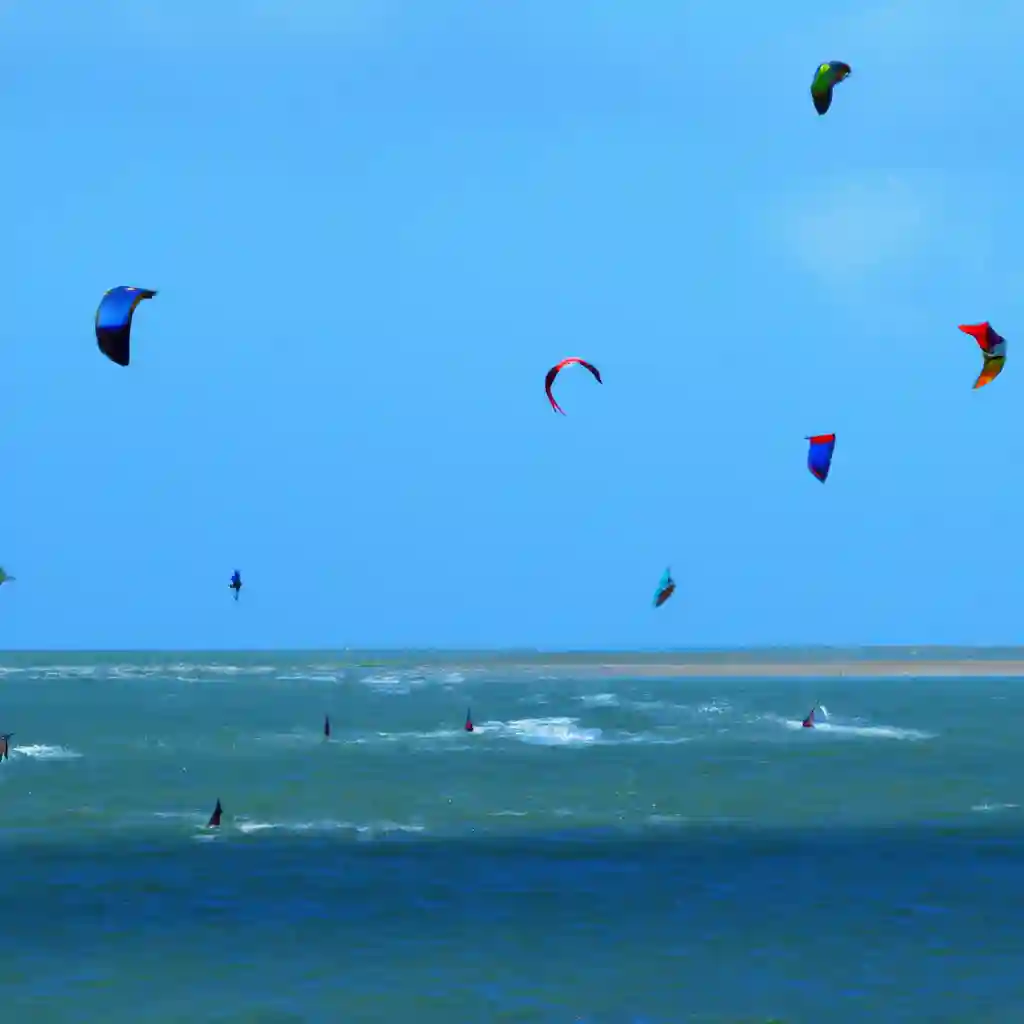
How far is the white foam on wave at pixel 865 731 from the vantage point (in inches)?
2581

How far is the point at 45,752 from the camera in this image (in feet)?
187

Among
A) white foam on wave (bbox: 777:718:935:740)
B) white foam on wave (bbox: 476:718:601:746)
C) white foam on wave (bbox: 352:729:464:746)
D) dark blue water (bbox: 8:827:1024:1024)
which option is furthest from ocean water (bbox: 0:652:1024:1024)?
white foam on wave (bbox: 777:718:935:740)

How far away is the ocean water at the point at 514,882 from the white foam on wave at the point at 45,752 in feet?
0.97

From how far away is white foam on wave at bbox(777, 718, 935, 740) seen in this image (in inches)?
2581

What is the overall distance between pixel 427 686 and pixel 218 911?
347 feet

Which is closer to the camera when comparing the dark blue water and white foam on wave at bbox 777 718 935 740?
the dark blue water

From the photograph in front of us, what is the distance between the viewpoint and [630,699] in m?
108

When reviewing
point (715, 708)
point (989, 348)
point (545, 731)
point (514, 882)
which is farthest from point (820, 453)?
point (715, 708)

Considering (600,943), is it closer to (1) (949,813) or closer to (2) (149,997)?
(2) (149,997)

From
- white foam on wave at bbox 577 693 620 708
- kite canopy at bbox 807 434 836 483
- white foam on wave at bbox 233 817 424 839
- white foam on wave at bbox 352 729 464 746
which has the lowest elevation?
white foam on wave at bbox 233 817 424 839

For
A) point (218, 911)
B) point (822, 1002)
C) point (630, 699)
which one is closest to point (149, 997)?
point (218, 911)

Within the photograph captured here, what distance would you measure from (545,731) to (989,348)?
130 feet

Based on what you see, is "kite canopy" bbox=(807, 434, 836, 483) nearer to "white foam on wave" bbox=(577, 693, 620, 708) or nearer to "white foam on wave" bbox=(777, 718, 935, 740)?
"white foam on wave" bbox=(777, 718, 935, 740)

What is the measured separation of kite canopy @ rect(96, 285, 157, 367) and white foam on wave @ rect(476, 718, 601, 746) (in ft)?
116
